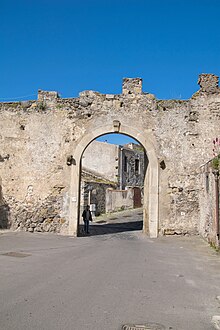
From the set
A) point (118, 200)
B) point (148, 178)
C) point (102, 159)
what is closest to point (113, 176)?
point (102, 159)

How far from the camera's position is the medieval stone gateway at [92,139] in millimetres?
13234

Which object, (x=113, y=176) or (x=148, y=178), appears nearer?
(x=148, y=178)

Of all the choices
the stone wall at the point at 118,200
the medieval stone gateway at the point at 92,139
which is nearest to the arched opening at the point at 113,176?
the stone wall at the point at 118,200

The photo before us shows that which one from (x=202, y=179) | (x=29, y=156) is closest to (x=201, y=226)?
(x=202, y=179)

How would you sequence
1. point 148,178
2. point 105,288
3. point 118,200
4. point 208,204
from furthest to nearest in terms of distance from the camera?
point 118,200
point 148,178
point 208,204
point 105,288

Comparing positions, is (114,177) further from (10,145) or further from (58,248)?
(58,248)

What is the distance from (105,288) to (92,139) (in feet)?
29.2

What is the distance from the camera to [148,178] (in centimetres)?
1384

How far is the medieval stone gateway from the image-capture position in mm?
13234

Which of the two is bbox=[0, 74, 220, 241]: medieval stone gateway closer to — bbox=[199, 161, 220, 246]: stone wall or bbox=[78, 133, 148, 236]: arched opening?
bbox=[199, 161, 220, 246]: stone wall

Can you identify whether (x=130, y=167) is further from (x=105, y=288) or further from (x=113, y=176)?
(x=105, y=288)

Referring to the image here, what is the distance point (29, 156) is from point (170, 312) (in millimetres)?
10783

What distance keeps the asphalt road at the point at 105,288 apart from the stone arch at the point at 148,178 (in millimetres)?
3608

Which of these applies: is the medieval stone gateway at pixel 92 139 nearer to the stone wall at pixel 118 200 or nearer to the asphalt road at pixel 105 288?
the asphalt road at pixel 105 288
